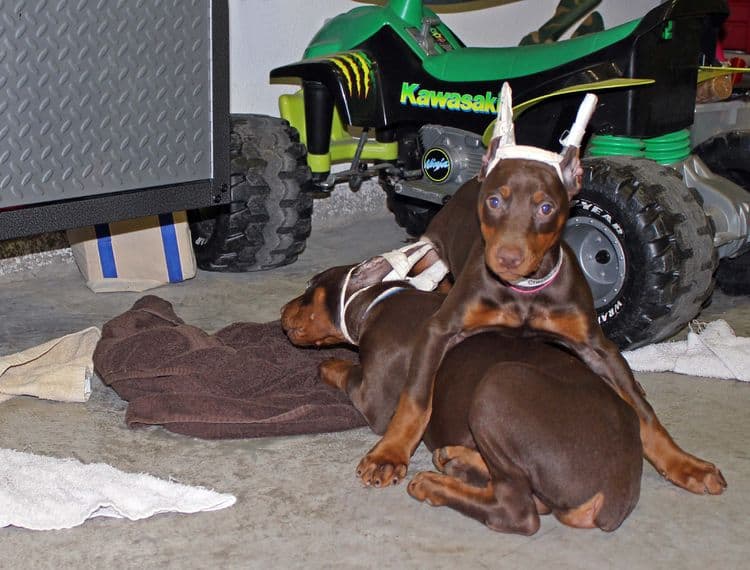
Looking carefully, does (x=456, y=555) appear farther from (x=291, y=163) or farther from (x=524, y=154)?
(x=291, y=163)

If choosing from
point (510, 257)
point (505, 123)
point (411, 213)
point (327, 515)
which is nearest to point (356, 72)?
point (411, 213)

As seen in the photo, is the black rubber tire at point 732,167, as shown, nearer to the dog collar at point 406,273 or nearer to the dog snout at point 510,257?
the dog collar at point 406,273

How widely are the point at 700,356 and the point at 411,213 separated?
2.15m

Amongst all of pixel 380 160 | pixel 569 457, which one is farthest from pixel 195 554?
pixel 380 160

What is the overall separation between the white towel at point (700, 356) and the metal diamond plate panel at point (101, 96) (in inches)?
69.1

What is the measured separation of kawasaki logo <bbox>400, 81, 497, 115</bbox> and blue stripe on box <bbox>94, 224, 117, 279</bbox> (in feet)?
5.05

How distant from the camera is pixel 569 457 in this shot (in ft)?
7.50

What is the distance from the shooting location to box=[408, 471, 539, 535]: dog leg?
2.36 m

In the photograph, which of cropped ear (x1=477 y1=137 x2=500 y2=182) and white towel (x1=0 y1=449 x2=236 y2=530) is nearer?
white towel (x1=0 y1=449 x2=236 y2=530)

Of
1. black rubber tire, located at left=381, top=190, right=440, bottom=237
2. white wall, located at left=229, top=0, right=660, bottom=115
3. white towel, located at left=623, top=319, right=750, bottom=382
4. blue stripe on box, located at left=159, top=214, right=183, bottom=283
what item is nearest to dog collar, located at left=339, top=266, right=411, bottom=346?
white towel, located at left=623, top=319, right=750, bottom=382

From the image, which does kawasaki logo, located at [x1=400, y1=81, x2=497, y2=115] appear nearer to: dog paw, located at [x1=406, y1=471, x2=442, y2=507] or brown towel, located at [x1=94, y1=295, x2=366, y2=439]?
brown towel, located at [x1=94, y1=295, x2=366, y2=439]

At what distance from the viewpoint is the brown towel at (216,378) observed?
299 cm

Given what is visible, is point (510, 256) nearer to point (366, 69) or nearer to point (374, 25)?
point (366, 69)

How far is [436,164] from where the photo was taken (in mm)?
4492
